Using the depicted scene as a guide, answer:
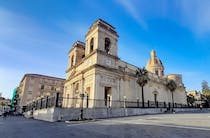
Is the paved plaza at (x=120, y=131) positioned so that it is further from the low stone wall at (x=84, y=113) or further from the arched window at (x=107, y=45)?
the arched window at (x=107, y=45)

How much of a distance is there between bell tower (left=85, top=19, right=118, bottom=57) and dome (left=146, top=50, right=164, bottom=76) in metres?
29.2

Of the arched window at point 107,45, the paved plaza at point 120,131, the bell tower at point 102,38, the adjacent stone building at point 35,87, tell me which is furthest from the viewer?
the adjacent stone building at point 35,87

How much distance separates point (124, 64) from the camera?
33812mm

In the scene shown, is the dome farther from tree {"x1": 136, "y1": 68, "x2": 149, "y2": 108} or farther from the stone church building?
tree {"x1": 136, "y1": 68, "x2": 149, "y2": 108}

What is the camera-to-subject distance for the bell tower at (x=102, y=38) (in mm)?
28819

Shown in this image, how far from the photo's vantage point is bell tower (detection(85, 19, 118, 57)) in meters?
28.8

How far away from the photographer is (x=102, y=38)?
2934cm

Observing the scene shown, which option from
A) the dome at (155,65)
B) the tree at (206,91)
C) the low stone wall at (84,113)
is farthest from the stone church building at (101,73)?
the tree at (206,91)

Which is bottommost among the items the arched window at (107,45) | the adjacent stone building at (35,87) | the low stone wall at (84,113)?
the low stone wall at (84,113)

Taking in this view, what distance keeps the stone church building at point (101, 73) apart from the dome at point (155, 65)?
17484mm

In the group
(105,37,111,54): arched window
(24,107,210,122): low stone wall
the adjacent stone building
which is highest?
(105,37,111,54): arched window

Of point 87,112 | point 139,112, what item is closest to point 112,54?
point 139,112

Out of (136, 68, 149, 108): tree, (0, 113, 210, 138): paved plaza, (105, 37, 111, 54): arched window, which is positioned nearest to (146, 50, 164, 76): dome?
(136, 68, 149, 108): tree

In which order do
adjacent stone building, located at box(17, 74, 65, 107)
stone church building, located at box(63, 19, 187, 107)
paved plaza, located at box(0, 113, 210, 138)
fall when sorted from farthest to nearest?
1. adjacent stone building, located at box(17, 74, 65, 107)
2. stone church building, located at box(63, 19, 187, 107)
3. paved plaza, located at box(0, 113, 210, 138)
